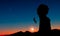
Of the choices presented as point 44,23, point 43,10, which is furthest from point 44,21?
point 43,10

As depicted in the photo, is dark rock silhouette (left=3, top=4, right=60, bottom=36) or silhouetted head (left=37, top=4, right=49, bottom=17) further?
silhouetted head (left=37, top=4, right=49, bottom=17)

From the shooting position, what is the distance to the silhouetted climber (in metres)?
11.3

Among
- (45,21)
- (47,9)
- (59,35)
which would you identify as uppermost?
(47,9)

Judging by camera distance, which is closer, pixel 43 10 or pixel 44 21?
pixel 44 21

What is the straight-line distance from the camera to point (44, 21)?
11336 mm

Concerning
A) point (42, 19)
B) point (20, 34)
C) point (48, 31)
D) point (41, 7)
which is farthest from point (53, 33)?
point (20, 34)

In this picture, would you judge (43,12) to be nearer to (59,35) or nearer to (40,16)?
(40,16)

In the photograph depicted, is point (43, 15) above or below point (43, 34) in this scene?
above

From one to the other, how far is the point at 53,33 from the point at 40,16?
1.47 m

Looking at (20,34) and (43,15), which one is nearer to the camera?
(43,15)

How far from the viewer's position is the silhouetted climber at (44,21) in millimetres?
11262

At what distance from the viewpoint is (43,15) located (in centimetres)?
1146

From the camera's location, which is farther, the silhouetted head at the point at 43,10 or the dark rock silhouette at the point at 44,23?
the silhouetted head at the point at 43,10

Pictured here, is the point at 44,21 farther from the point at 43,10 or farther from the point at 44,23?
the point at 43,10
